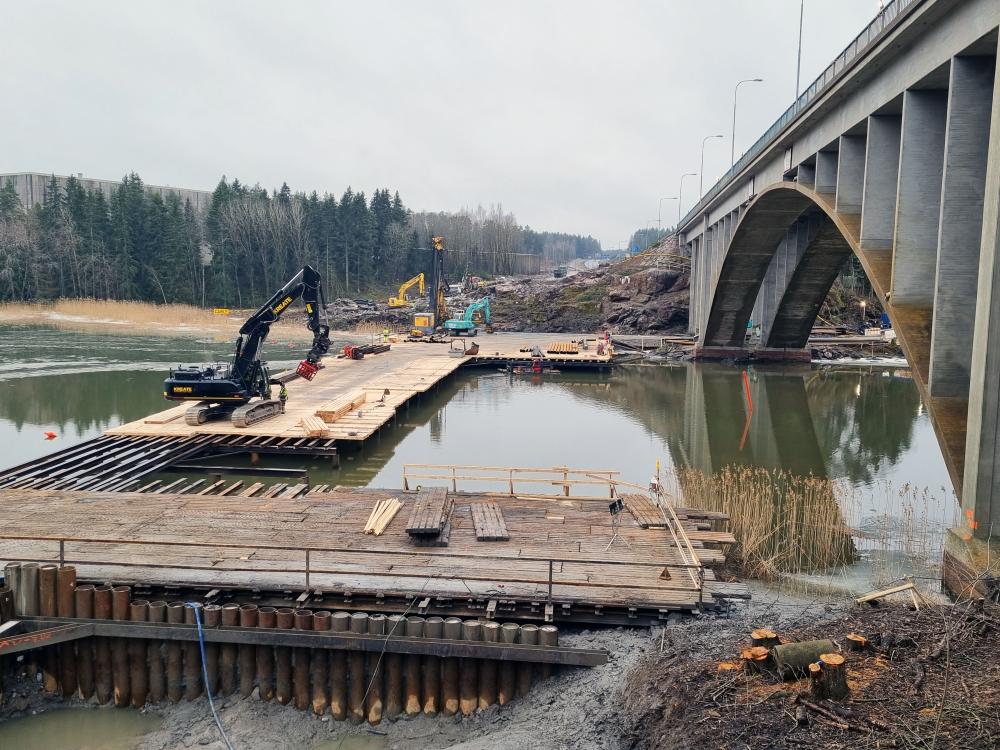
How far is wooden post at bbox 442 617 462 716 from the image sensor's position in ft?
31.2

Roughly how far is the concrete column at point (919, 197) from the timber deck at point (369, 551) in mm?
7892

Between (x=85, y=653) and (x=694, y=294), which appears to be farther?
(x=694, y=294)

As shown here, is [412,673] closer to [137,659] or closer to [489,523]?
[137,659]

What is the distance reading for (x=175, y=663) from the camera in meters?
9.98

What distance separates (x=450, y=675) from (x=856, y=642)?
4837mm

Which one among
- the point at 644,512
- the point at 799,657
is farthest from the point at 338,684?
the point at 644,512

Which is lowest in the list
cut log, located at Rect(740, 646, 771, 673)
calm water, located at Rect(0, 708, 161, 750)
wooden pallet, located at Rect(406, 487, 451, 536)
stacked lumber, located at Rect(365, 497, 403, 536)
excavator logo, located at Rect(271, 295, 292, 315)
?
calm water, located at Rect(0, 708, 161, 750)

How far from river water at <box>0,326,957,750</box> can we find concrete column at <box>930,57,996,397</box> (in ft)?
10.3

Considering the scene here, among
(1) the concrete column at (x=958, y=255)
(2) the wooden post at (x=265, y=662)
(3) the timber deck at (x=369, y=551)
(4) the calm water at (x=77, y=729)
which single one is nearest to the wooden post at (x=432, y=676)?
(3) the timber deck at (x=369, y=551)

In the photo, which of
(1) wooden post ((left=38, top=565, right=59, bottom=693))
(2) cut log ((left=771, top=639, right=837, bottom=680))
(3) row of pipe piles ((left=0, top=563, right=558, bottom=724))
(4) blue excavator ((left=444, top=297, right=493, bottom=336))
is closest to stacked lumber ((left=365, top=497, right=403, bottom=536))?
(3) row of pipe piles ((left=0, top=563, right=558, bottom=724))

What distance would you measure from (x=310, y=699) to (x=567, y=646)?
3.47 meters

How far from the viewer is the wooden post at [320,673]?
9.72m

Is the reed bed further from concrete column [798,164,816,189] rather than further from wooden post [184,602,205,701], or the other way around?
concrete column [798,164,816,189]

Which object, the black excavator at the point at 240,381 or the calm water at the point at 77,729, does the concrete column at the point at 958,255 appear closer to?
the calm water at the point at 77,729
